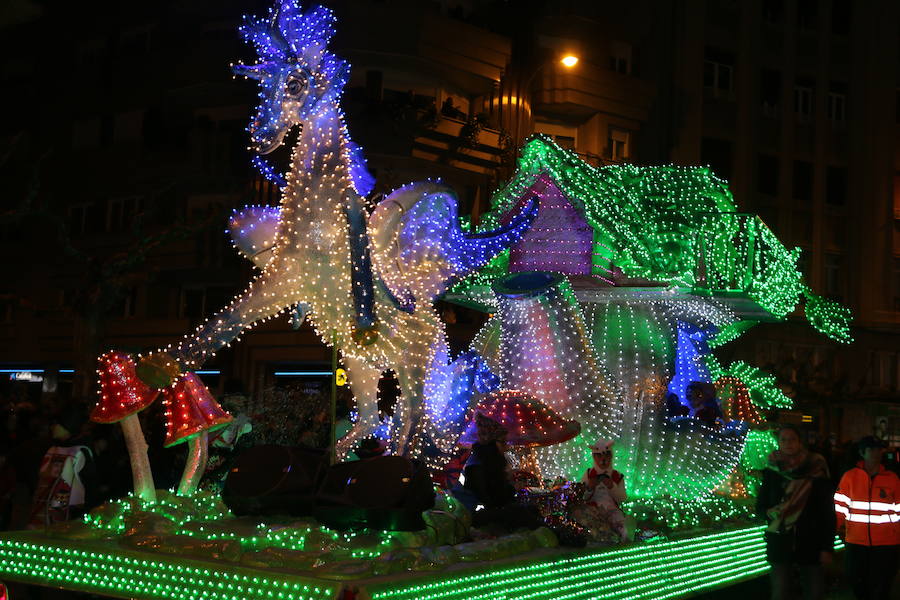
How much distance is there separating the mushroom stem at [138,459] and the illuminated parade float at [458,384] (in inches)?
0.6

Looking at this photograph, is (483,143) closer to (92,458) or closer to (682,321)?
(682,321)

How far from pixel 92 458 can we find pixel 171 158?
18.4 m

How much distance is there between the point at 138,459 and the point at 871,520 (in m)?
6.10

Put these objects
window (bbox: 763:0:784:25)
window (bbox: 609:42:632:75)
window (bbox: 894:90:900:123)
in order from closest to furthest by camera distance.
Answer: window (bbox: 609:42:632:75) < window (bbox: 763:0:784:25) < window (bbox: 894:90:900:123)

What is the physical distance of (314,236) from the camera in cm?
875

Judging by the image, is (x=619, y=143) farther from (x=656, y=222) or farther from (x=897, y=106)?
(x=656, y=222)

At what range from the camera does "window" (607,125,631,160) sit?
2881cm

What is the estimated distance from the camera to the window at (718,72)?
30.5m

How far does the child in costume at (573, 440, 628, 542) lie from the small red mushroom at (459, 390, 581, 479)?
838 millimetres

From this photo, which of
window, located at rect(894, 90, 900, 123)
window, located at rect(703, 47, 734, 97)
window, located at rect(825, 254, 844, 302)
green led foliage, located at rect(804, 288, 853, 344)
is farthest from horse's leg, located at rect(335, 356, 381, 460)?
window, located at rect(894, 90, 900, 123)

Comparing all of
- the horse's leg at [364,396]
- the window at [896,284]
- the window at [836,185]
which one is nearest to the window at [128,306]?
the window at [836,185]

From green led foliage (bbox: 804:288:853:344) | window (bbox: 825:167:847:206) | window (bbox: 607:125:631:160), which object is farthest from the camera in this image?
window (bbox: 825:167:847:206)

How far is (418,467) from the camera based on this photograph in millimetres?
7410

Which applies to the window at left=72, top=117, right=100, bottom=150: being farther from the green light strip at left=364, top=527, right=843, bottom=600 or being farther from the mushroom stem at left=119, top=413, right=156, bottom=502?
the green light strip at left=364, top=527, right=843, bottom=600
